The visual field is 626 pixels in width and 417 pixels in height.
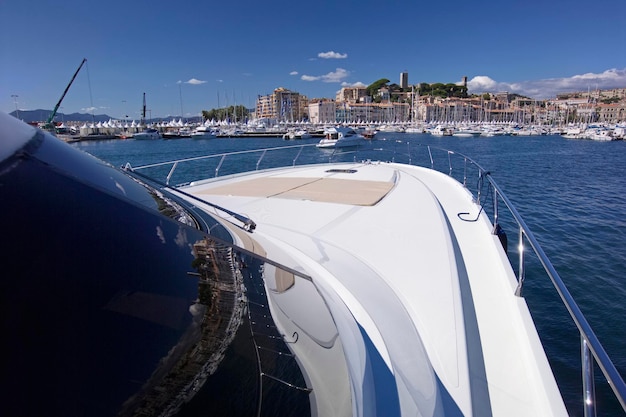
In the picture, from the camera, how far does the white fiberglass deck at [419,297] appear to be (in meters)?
1.50

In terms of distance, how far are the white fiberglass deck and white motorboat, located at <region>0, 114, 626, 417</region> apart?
10mm

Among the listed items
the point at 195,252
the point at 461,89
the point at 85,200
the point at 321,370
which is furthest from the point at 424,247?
the point at 461,89

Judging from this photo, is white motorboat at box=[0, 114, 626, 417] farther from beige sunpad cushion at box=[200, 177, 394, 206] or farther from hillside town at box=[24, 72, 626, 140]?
hillside town at box=[24, 72, 626, 140]

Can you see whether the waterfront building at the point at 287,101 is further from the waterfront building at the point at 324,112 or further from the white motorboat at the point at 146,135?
the white motorboat at the point at 146,135

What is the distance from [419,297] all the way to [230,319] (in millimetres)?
1423

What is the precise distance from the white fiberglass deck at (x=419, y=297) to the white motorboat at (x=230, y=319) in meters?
0.01

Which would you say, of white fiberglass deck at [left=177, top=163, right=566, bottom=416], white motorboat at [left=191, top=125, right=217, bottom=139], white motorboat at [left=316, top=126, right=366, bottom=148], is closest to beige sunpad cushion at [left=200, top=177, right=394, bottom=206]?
white fiberglass deck at [left=177, top=163, right=566, bottom=416]

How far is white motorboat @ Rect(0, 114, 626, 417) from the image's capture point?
2.33 feet

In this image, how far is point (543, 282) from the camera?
554 centimetres

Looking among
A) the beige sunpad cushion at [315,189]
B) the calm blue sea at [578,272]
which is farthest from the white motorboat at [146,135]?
the beige sunpad cushion at [315,189]

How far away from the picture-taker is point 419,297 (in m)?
2.14

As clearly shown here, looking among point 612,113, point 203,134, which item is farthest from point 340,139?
point 612,113

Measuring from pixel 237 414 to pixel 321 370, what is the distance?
33 cm

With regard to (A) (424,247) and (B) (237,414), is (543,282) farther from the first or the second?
(B) (237,414)
